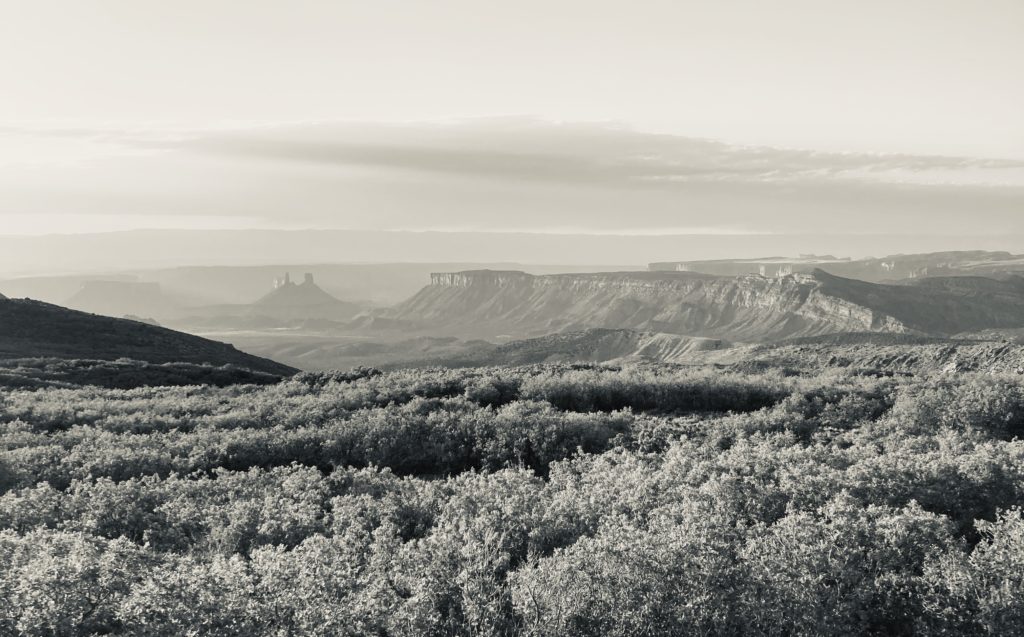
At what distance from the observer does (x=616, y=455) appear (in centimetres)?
1351

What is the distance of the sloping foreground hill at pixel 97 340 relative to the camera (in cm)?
4769

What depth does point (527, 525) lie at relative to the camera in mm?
8922

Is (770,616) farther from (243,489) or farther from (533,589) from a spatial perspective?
(243,489)

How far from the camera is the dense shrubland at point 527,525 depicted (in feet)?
20.6

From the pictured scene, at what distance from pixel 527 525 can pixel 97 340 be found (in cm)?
5331

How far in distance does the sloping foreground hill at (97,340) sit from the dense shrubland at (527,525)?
32152 millimetres

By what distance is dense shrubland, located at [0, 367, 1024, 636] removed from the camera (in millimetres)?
6281

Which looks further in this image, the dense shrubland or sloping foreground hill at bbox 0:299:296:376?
sloping foreground hill at bbox 0:299:296:376

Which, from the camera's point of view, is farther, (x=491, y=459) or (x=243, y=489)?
(x=491, y=459)

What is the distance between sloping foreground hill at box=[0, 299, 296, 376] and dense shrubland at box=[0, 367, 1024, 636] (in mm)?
32152

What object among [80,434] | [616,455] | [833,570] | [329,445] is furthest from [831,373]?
[80,434]

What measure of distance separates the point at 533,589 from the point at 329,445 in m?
10.5

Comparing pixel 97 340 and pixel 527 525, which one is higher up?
pixel 527 525

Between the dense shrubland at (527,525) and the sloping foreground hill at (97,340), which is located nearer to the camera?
the dense shrubland at (527,525)
